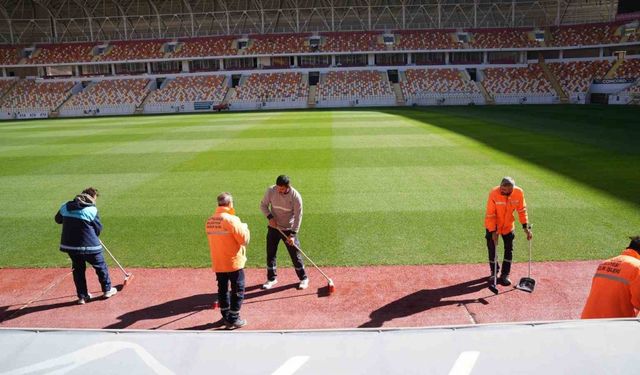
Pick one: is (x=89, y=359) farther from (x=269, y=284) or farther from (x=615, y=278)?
(x=615, y=278)

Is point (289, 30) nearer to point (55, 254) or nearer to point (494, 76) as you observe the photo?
point (494, 76)

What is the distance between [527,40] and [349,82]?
71.5 feet

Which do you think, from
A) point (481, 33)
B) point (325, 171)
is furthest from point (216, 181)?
point (481, 33)

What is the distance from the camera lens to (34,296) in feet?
27.9

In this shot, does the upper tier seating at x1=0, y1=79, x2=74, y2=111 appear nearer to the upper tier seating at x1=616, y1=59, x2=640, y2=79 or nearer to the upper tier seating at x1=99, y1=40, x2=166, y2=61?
the upper tier seating at x1=99, y1=40, x2=166, y2=61

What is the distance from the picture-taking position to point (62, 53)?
60.9 m

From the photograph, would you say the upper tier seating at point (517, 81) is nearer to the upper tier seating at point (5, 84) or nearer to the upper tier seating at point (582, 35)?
the upper tier seating at point (582, 35)

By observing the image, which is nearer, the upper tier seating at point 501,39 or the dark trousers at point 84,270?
the dark trousers at point 84,270

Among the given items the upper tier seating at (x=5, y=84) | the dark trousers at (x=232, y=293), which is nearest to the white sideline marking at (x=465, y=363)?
the dark trousers at (x=232, y=293)

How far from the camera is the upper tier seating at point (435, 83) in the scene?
5400cm

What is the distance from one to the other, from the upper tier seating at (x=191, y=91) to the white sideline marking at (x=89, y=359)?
171 feet

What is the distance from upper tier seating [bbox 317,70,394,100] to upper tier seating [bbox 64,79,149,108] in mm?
20818

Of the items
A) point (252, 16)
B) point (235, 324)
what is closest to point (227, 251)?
point (235, 324)

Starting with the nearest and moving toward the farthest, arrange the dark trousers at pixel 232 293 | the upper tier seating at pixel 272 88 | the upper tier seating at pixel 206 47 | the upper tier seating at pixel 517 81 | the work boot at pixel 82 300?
the dark trousers at pixel 232 293 < the work boot at pixel 82 300 < the upper tier seating at pixel 517 81 < the upper tier seating at pixel 272 88 < the upper tier seating at pixel 206 47
